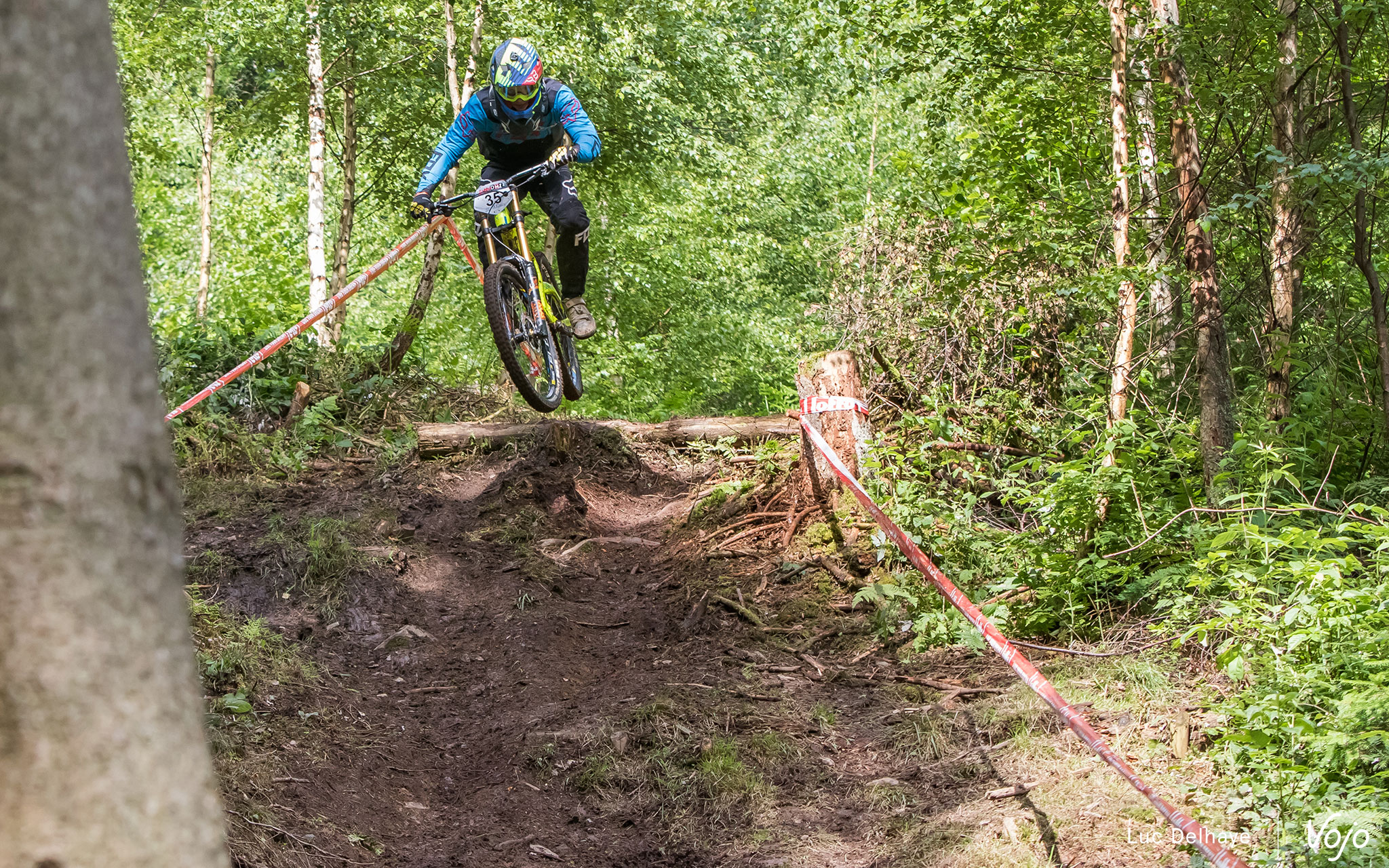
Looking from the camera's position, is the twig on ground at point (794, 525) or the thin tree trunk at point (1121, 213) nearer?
the thin tree trunk at point (1121, 213)

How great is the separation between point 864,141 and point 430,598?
1884cm

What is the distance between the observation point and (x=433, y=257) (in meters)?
10.7

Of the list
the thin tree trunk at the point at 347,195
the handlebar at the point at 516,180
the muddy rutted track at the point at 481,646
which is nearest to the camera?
the muddy rutted track at the point at 481,646

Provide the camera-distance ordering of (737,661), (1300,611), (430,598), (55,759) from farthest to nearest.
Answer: (430,598)
(737,661)
(1300,611)
(55,759)

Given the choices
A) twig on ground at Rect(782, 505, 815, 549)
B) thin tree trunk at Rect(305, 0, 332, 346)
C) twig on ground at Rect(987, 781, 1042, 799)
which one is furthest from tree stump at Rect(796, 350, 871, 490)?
thin tree trunk at Rect(305, 0, 332, 346)

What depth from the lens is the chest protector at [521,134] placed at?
6812 mm

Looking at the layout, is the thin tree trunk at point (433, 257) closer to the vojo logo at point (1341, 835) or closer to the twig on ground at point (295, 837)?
the twig on ground at point (295, 837)

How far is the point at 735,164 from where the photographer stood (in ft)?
56.8

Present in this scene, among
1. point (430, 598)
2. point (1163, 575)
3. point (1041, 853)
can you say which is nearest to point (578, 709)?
point (430, 598)

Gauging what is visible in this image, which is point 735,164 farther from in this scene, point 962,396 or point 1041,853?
point 1041,853

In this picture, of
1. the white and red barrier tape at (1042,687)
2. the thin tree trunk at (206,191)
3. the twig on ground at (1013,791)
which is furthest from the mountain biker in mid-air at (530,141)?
the thin tree trunk at (206,191)

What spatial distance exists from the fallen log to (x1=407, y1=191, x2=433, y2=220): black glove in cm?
185

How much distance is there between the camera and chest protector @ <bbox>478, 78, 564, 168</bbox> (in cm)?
681

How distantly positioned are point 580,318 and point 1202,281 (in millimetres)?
4116
